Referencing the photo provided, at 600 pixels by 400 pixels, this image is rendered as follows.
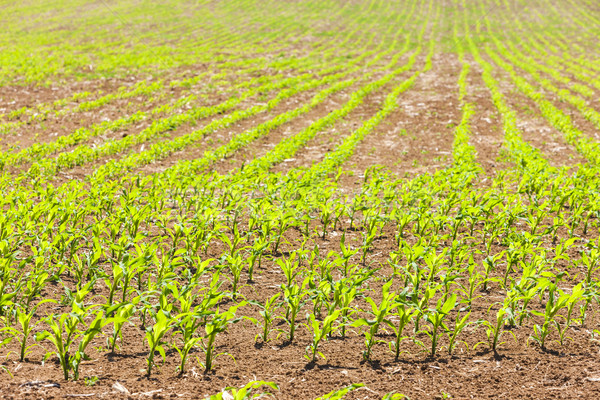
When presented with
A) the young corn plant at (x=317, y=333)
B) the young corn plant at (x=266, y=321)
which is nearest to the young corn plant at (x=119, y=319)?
the young corn plant at (x=266, y=321)

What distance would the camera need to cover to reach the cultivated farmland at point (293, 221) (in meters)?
3.80

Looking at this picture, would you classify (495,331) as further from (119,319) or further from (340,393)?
(119,319)

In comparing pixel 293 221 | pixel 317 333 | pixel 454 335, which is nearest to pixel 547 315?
pixel 454 335

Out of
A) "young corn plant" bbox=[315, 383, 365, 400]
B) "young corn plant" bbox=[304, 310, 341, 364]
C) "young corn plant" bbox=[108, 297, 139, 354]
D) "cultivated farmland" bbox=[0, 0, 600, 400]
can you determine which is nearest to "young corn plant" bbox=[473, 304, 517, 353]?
"cultivated farmland" bbox=[0, 0, 600, 400]

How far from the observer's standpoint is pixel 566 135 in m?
12.8

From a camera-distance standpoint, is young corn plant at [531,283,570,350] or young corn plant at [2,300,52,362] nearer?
young corn plant at [2,300,52,362]

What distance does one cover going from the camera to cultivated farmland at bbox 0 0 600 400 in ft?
12.5

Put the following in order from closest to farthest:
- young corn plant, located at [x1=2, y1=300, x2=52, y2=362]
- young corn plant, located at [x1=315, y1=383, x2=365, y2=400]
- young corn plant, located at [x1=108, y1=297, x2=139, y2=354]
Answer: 1. young corn plant, located at [x1=315, y1=383, x2=365, y2=400]
2. young corn plant, located at [x1=108, y1=297, x2=139, y2=354]
3. young corn plant, located at [x1=2, y1=300, x2=52, y2=362]

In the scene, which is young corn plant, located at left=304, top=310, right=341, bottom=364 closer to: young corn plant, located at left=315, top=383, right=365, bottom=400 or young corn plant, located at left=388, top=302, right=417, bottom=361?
young corn plant, located at left=388, top=302, right=417, bottom=361

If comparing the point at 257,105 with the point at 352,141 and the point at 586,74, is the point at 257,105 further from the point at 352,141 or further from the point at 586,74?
the point at 586,74

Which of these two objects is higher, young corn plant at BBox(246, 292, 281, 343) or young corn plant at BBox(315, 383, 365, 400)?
young corn plant at BBox(315, 383, 365, 400)

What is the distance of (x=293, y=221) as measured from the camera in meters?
6.48

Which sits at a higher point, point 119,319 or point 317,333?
point 119,319

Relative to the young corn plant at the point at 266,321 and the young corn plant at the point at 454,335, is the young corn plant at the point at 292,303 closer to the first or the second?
the young corn plant at the point at 266,321
